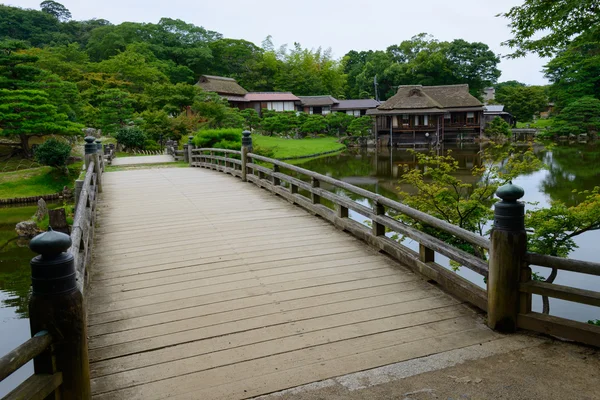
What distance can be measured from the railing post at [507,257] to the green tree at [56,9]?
83477mm

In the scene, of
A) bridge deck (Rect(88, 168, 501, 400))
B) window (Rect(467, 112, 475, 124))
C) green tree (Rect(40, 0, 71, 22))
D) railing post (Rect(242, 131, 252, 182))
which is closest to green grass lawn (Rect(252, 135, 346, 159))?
window (Rect(467, 112, 475, 124))

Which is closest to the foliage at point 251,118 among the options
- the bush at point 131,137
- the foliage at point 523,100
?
the bush at point 131,137

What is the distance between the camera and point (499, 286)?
3.39 meters

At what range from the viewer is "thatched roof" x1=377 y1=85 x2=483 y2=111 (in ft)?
151

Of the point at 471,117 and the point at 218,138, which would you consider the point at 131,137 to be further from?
the point at 471,117

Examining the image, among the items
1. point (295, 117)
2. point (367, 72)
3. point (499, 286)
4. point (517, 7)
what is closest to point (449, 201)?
point (517, 7)

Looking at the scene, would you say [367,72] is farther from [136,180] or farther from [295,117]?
[136,180]

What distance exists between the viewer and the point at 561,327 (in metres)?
3.23

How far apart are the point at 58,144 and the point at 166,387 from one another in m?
23.6

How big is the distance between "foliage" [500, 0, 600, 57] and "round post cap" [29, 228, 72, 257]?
330 inches

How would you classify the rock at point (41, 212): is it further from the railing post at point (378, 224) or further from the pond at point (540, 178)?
the railing post at point (378, 224)

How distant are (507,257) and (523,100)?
5988cm

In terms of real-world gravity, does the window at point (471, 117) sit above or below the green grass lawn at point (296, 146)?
above

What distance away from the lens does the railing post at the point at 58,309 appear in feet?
7.56
